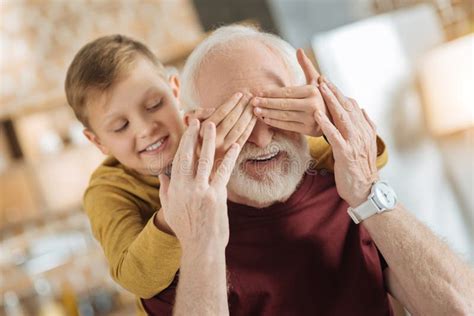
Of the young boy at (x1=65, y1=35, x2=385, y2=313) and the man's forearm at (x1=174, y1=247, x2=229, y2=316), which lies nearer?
the man's forearm at (x1=174, y1=247, x2=229, y2=316)

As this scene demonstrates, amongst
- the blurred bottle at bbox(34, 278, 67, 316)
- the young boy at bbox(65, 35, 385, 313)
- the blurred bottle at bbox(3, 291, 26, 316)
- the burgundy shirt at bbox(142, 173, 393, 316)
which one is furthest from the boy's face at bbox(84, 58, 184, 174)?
the blurred bottle at bbox(3, 291, 26, 316)

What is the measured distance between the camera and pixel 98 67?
1409mm

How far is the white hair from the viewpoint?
145cm

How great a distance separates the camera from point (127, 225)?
4.44ft

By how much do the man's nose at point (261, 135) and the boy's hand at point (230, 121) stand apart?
6cm

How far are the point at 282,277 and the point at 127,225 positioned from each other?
0.38 meters

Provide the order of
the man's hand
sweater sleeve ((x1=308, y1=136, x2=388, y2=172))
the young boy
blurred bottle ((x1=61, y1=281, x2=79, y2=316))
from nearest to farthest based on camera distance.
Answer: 1. the man's hand
2. the young boy
3. sweater sleeve ((x1=308, y1=136, x2=388, y2=172))
4. blurred bottle ((x1=61, y1=281, x2=79, y2=316))

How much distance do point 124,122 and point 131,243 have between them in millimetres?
311

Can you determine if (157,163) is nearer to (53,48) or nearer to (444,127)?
(444,127)

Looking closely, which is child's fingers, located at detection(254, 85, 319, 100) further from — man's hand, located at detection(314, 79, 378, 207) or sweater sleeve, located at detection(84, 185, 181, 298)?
sweater sleeve, located at detection(84, 185, 181, 298)

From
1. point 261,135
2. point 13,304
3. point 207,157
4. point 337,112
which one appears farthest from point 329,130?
point 13,304

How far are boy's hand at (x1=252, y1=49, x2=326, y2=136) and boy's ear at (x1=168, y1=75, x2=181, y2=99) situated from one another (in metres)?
0.34

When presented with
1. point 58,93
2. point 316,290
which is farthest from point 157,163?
point 58,93

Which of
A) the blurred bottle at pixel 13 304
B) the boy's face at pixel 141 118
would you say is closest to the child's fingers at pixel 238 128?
the boy's face at pixel 141 118
